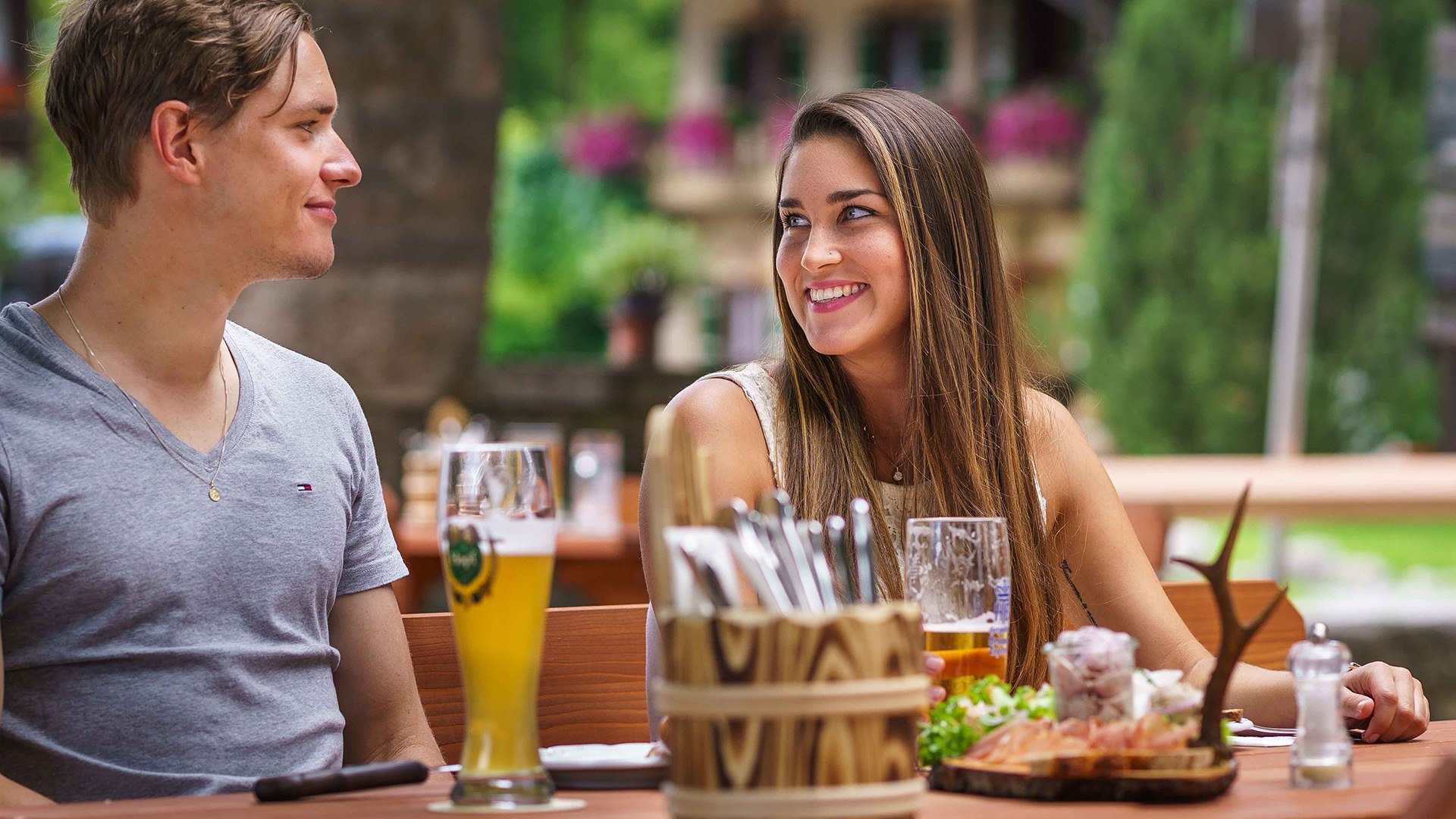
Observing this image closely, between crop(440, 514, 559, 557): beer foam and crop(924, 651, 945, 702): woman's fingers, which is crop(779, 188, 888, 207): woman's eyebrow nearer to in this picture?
crop(924, 651, 945, 702): woman's fingers

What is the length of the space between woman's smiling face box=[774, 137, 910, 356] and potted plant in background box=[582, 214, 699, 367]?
5383 millimetres

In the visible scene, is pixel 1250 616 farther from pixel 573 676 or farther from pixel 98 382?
pixel 98 382

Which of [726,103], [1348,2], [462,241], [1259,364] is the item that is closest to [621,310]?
[462,241]

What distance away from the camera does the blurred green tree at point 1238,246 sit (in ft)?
43.9

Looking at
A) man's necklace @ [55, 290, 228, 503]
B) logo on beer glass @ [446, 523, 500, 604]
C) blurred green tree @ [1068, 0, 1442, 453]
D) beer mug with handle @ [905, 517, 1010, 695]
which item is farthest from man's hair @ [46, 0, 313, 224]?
blurred green tree @ [1068, 0, 1442, 453]

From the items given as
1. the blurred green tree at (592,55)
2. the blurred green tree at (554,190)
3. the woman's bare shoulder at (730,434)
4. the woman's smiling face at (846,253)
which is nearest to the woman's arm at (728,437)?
the woman's bare shoulder at (730,434)

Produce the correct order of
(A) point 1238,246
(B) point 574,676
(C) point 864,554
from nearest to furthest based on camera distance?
(C) point 864,554
(B) point 574,676
(A) point 1238,246

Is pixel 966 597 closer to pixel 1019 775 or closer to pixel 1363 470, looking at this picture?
pixel 1019 775

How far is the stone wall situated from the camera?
597cm

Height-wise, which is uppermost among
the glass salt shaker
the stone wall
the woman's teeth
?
the stone wall

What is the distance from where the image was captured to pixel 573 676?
2.26m

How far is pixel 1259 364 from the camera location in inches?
535

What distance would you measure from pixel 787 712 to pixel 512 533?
1.12ft

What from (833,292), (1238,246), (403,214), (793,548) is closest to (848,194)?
(833,292)
